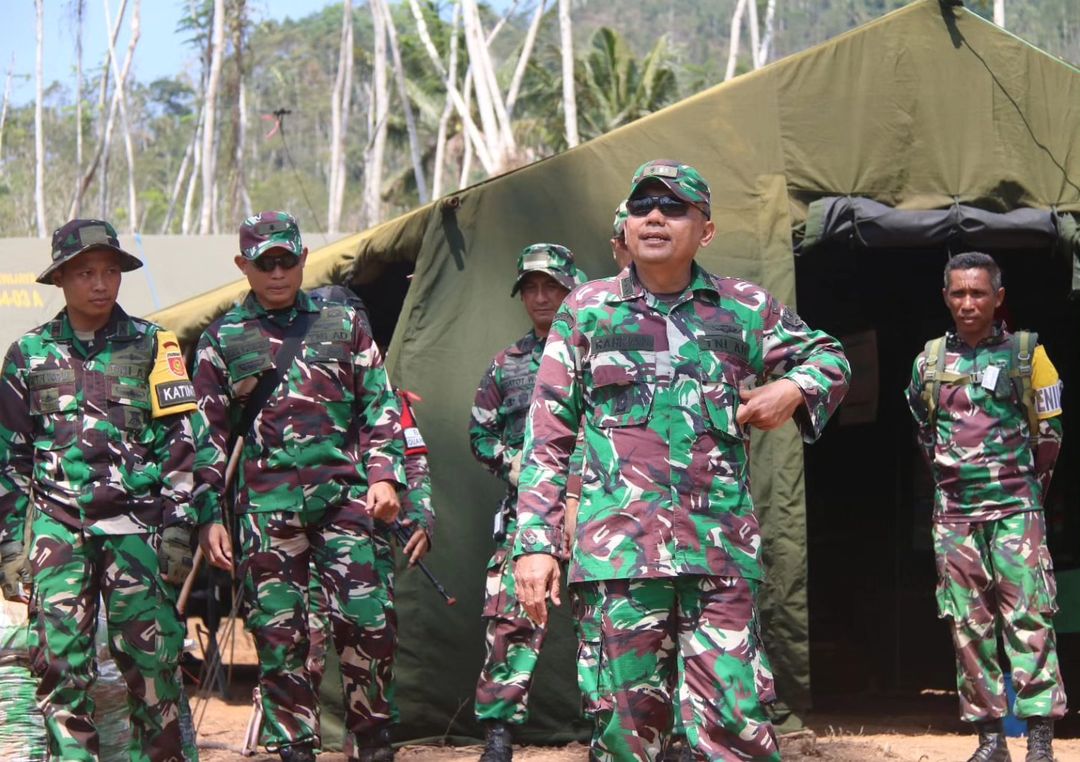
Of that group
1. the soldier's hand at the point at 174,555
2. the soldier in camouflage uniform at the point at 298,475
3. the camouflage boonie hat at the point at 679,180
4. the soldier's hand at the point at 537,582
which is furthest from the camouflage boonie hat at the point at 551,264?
the soldier's hand at the point at 537,582

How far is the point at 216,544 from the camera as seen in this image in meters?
5.45

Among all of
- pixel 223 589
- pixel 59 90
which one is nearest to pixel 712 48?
pixel 59 90

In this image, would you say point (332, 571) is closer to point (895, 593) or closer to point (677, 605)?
point (677, 605)

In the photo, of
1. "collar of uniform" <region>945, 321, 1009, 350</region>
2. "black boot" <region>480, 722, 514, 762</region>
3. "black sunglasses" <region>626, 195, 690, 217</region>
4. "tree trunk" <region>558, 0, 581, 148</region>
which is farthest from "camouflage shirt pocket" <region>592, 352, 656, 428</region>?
"tree trunk" <region>558, 0, 581, 148</region>

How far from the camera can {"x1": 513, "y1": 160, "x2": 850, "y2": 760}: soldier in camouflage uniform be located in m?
3.79

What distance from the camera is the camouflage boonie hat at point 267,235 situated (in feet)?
18.7

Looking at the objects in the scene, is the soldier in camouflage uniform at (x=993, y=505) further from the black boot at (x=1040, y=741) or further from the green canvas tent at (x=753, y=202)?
the green canvas tent at (x=753, y=202)

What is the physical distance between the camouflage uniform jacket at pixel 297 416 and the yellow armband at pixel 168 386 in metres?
0.24

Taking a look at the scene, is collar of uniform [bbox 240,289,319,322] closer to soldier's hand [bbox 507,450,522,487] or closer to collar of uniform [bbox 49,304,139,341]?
collar of uniform [bbox 49,304,139,341]

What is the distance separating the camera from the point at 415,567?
22.4 feet

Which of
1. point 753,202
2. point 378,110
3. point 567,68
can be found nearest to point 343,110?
point 378,110

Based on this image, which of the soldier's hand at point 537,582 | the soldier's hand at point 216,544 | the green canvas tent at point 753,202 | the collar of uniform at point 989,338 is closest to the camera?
the soldier's hand at point 537,582

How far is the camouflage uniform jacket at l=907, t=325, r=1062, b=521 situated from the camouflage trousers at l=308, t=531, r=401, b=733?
7.86ft

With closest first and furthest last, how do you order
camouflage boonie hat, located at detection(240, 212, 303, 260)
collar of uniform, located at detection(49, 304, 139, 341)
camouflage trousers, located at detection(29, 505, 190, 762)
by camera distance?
camouflage trousers, located at detection(29, 505, 190, 762)
collar of uniform, located at detection(49, 304, 139, 341)
camouflage boonie hat, located at detection(240, 212, 303, 260)
